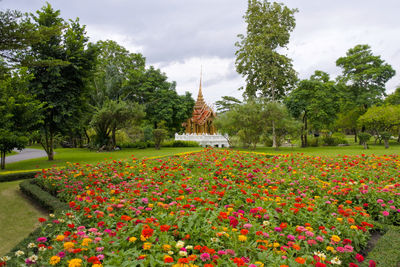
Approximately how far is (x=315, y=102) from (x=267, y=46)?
7.36m

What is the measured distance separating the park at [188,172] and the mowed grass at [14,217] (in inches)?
1.6

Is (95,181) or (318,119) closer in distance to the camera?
(95,181)

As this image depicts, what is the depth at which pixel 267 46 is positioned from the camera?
23.2m

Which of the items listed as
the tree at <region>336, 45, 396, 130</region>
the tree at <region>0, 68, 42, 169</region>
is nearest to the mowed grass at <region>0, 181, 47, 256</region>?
the tree at <region>0, 68, 42, 169</region>

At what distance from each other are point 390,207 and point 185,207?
3862mm

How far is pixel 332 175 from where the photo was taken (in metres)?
6.57

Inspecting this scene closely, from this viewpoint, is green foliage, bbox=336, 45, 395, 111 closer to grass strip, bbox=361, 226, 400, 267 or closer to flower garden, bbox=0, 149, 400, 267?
flower garden, bbox=0, 149, 400, 267

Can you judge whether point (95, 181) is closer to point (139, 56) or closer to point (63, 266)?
point (63, 266)

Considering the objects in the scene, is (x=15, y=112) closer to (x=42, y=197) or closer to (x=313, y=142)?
(x=42, y=197)

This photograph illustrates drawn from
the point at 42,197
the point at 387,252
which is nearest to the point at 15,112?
the point at 42,197

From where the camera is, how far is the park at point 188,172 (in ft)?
8.98

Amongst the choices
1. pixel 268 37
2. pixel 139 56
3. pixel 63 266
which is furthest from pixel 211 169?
pixel 139 56

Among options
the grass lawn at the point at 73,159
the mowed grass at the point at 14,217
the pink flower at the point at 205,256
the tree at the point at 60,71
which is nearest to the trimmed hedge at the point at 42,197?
the mowed grass at the point at 14,217

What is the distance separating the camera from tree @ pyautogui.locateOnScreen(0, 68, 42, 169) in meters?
8.77
